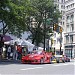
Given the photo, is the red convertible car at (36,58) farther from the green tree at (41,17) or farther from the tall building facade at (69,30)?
the tall building facade at (69,30)

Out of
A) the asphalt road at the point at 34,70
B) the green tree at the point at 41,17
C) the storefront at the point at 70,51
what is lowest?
the asphalt road at the point at 34,70

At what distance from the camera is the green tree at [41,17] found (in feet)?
152

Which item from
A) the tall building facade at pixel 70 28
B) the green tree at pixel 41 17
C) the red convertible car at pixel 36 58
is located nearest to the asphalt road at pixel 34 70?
the red convertible car at pixel 36 58

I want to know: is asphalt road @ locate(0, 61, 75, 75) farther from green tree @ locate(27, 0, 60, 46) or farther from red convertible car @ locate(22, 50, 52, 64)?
green tree @ locate(27, 0, 60, 46)

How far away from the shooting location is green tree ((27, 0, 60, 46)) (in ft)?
152

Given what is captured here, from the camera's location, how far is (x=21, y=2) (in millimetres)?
33844

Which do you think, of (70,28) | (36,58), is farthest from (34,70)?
(70,28)

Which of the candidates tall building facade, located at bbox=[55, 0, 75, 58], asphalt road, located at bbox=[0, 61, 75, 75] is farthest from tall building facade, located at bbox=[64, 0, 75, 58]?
asphalt road, located at bbox=[0, 61, 75, 75]

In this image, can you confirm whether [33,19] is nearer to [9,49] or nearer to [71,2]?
[9,49]

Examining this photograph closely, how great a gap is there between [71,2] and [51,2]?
48.5 m

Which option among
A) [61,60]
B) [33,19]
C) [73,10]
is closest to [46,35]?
[33,19]

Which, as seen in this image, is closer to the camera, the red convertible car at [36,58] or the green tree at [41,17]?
the red convertible car at [36,58]

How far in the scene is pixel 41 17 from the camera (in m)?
46.3

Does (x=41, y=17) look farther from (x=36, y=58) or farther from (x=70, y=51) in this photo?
(x=70, y=51)
